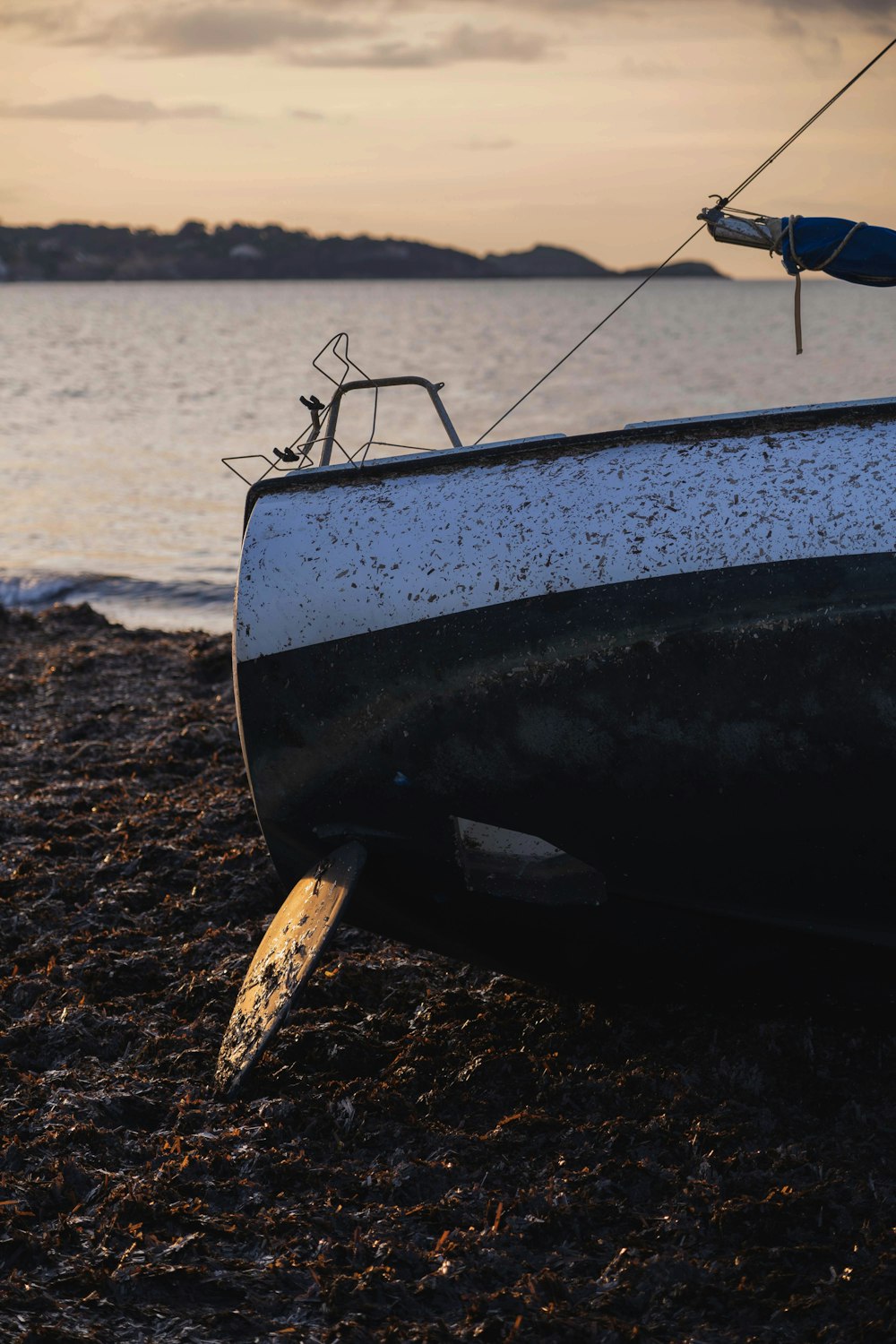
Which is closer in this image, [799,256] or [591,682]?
[591,682]

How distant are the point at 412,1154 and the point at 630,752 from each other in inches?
45.4

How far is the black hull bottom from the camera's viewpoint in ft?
10.3

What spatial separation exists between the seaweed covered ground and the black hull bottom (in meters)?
0.40

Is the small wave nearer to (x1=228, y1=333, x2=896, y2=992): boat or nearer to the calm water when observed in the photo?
the calm water

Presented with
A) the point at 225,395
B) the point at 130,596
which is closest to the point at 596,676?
the point at 130,596

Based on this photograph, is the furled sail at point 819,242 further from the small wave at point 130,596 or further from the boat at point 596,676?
the small wave at point 130,596

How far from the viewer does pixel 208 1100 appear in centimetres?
338

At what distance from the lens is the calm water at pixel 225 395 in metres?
14.1

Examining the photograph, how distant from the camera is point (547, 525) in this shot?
131 inches

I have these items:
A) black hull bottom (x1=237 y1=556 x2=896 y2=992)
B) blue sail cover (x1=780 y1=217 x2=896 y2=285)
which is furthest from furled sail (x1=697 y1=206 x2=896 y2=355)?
black hull bottom (x1=237 y1=556 x2=896 y2=992)

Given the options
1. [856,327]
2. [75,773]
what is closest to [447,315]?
[856,327]

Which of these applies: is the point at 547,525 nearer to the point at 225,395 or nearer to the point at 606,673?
the point at 606,673

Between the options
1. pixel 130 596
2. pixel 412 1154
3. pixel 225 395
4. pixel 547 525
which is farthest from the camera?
pixel 225 395

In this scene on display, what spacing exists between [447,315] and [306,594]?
278 feet
